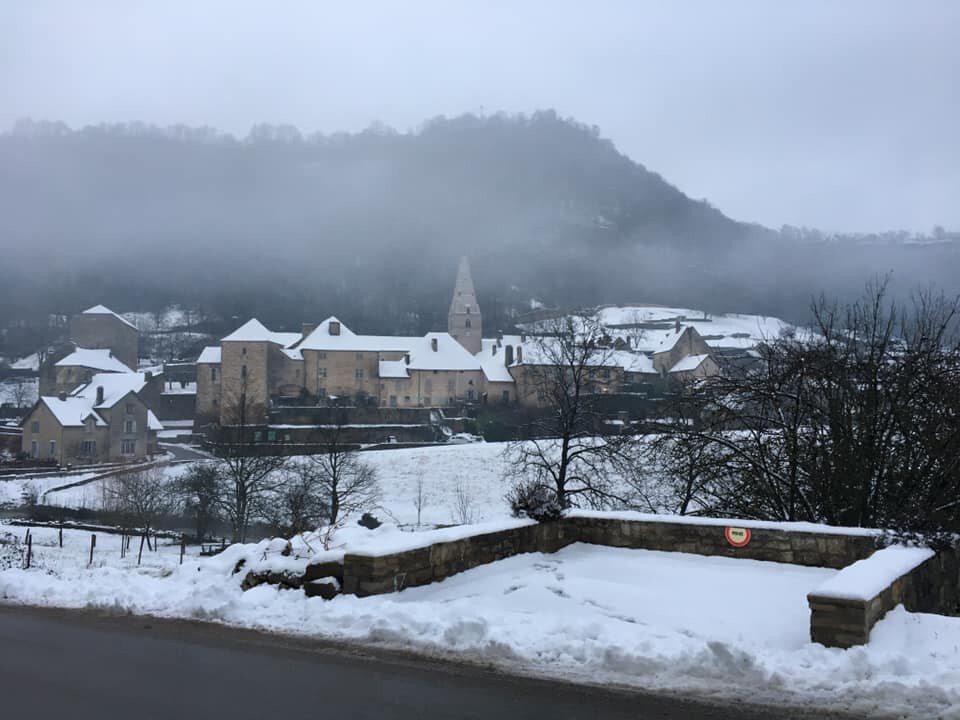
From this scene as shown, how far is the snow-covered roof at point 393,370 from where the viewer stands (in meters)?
91.8

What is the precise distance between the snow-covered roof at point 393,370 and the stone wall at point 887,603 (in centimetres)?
8315

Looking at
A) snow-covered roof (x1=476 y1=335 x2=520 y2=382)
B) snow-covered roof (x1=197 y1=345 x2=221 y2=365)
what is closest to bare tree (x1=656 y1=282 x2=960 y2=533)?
snow-covered roof (x1=476 y1=335 x2=520 y2=382)

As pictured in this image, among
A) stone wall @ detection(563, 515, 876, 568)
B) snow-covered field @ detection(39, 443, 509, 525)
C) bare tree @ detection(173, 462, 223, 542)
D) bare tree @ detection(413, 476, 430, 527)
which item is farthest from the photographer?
bare tree @ detection(413, 476, 430, 527)

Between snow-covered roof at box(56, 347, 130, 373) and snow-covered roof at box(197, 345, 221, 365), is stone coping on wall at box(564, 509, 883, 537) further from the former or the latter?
snow-covered roof at box(56, 347, 130, 373)

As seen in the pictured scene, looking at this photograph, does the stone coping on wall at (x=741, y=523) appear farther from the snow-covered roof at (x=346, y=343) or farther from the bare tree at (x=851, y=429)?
the snow-covered roof at (x=346, y=343)

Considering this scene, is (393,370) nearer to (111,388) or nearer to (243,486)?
(111,388)

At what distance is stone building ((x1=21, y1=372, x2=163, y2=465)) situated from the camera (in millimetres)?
68812

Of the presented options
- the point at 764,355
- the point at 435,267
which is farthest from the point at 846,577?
the point at 435,267

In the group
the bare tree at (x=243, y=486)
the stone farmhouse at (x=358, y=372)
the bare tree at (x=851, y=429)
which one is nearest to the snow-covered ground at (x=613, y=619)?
the bare tree at (x=851, y=429)

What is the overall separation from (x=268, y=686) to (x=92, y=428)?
7191 cm

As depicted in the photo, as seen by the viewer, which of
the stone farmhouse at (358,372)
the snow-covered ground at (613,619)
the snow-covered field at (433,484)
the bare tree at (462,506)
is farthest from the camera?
the stone farmhouse at (358,372)

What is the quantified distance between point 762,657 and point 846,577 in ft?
4.74

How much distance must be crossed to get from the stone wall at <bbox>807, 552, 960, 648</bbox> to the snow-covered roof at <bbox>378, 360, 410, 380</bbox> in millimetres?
83149

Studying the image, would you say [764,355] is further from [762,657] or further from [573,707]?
[573,707]
